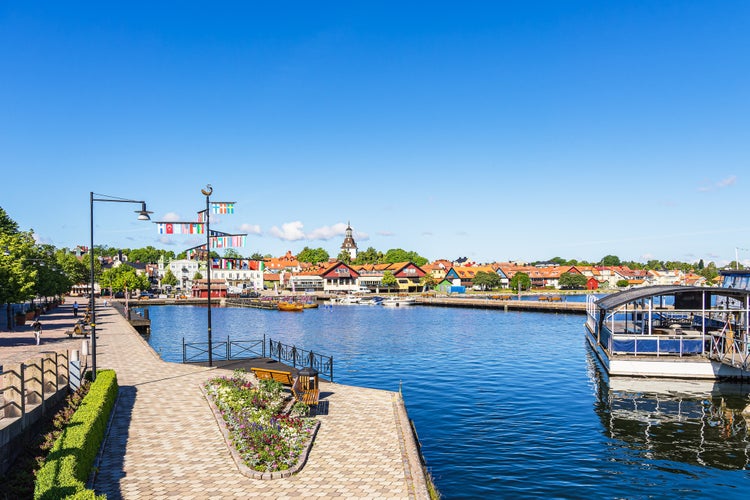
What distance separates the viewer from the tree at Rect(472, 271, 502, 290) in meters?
154

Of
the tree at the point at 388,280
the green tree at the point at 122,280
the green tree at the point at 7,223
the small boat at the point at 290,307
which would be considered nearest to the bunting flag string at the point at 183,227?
the green tree at the point at 7,223

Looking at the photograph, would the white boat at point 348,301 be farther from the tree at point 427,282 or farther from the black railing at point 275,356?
the black railing at point 275,356

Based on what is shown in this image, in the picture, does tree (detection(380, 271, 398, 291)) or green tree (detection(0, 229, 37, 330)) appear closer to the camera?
green tree (detection(0, 229, 37, 330))

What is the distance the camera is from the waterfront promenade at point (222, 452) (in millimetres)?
12211

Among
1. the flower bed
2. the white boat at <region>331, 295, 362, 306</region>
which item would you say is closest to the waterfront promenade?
the flower bed

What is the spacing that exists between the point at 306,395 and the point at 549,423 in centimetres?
1119

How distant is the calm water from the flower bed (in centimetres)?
483

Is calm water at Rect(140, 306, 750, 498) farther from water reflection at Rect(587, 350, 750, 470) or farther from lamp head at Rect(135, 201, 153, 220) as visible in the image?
lamp head at Rect(135, 201, 153, 220)

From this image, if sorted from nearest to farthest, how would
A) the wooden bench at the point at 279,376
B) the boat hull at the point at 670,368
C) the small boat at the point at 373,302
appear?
the wooden bench at the point at 279,376 < the boat hull at the point at 670,368 < the small boat at the point at 373,302

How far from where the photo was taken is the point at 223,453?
14688mm

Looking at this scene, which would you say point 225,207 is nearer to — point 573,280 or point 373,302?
point 373,302

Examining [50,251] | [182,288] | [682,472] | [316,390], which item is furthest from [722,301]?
[182,288]

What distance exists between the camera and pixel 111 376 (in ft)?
66.6

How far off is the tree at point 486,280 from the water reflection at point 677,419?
399 feet
